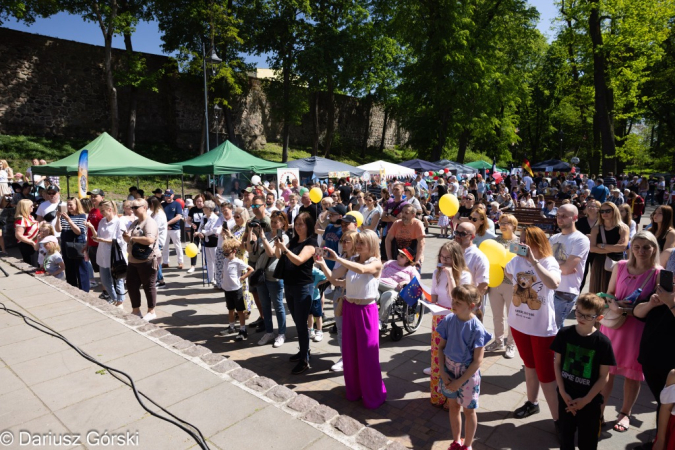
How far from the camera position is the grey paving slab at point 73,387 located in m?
3.27

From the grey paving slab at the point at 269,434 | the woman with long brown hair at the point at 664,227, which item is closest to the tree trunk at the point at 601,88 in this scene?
the woman with long brown hair at the point at 664,227

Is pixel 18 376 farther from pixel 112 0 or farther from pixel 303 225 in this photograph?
pixel 112 0

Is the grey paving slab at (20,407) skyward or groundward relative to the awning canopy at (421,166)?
groundward

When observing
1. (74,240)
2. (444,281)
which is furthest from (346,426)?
(74,240)

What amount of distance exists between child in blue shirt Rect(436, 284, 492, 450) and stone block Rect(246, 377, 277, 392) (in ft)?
4.65

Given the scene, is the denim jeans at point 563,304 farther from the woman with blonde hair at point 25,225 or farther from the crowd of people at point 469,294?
the woman with blonde hair at point 25,225

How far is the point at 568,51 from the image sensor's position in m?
21.6

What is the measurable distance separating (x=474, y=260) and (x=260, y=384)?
231 cm

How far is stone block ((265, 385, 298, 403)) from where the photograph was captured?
3.25 metres

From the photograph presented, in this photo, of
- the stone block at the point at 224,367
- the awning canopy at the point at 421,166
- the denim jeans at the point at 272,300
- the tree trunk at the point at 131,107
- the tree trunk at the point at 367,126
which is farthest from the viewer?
the tree trunk at the point at 367,126

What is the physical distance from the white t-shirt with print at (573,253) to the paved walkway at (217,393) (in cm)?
117

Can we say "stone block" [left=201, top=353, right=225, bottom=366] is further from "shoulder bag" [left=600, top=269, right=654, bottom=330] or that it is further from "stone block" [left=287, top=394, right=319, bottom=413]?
"shoulder bag" [left=600, top=269, right=654, bottom=330]

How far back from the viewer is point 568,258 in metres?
3.90

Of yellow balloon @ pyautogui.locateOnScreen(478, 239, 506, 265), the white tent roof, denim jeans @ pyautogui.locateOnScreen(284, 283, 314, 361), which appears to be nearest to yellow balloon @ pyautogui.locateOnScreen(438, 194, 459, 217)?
yellow balloon @ pyautogui.locateOnScreen(478, 239, 506, 265)
